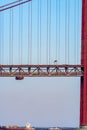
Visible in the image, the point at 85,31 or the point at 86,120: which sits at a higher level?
the point at 85,31

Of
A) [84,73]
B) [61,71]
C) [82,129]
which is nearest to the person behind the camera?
[82,129]

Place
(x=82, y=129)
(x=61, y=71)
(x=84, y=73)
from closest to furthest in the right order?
(x=82, y=129)
(x=84, y=73)
(x=61, y=71)

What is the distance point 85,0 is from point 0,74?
333 inches

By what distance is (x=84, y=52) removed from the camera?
1213 inches

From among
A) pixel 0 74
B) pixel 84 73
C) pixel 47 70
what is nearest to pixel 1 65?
pixel 0 74

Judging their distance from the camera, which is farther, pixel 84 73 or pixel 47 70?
pixel 47 70

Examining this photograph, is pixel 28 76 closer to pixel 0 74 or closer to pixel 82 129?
pixel 0 74

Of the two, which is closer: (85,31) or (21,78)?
(85,31)

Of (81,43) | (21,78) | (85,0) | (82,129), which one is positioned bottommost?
(82,129)

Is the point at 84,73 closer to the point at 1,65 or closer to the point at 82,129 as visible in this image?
the point at 82,129

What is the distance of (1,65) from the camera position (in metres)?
36.3

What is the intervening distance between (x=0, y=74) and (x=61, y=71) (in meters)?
4.23

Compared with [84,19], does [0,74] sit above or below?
below

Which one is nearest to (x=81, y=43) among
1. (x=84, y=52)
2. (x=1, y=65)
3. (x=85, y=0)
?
(x=84, y=52)
